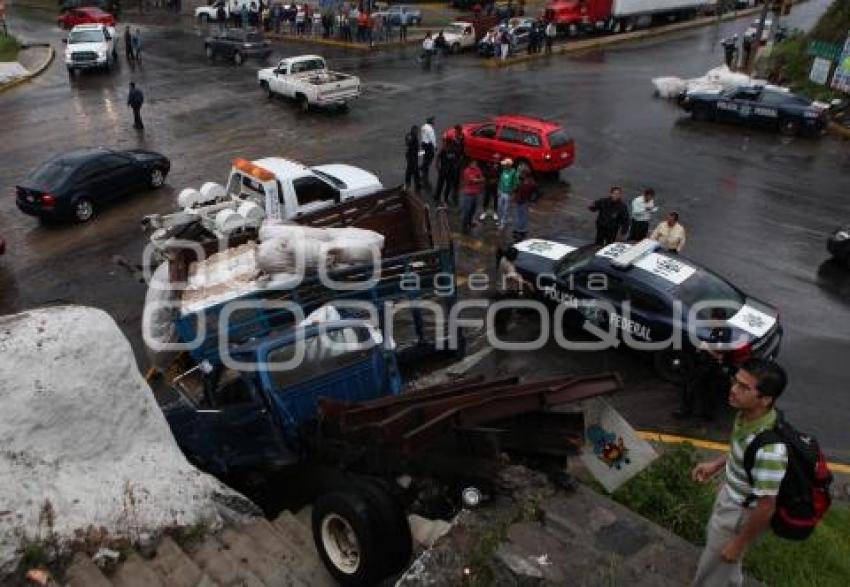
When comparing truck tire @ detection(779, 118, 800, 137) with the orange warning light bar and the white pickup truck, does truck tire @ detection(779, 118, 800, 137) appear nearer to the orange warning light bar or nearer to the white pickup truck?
the white pickup truck

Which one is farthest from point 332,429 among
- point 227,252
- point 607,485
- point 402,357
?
point 227,252

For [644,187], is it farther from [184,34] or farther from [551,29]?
[184,34]

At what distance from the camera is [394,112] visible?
2602cm

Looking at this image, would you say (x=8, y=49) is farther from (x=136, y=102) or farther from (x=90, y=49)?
(x=136, y=102)

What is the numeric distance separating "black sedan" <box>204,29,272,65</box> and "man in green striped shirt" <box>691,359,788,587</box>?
32826 millimetres

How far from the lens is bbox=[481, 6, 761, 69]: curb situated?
34.7m

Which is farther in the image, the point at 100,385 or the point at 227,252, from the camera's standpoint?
the point at 227,252

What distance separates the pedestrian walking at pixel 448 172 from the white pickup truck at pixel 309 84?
8.24 metres

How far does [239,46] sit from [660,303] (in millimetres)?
28085

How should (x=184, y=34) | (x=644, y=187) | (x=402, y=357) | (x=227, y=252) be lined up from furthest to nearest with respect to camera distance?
(x=184, y=34)
(x=644, y=187)
(x=227, y=252)
(x=402, y=357)

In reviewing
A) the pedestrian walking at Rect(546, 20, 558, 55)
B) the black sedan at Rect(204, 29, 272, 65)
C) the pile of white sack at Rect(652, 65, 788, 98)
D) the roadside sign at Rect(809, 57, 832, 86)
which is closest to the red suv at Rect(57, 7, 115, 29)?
the black sedan at Rect(204, 29, 272, 65)

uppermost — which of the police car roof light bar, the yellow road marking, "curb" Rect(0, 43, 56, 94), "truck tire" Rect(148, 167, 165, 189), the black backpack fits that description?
the black backpack

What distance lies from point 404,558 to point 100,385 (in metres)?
3.14

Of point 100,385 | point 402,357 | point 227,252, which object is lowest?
point 402,357
